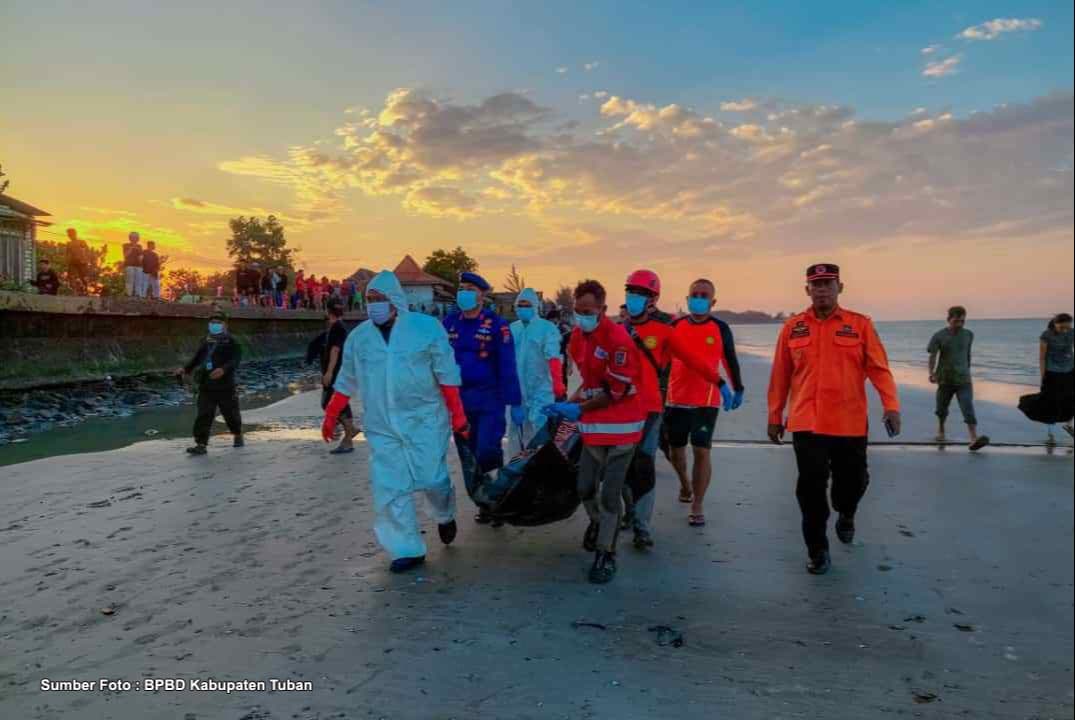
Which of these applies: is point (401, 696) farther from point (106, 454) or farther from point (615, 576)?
point (106, 454)

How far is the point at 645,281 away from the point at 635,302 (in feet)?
0.69

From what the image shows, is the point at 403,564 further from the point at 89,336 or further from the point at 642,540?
the point at 89,336

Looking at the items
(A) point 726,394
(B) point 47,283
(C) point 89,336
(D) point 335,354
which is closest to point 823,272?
(A) point 726,394

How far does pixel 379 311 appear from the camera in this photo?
4750 mm

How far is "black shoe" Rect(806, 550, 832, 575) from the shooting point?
14.0 ft

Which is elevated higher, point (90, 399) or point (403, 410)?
point (403, 410)

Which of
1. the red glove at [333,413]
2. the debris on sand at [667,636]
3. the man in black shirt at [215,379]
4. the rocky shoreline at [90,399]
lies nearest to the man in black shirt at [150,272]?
the rocky shoreline at [90,399]

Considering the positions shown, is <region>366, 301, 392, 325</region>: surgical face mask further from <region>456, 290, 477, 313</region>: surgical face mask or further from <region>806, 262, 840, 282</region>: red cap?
<region>806, 262, 840, 282</region>: red cap

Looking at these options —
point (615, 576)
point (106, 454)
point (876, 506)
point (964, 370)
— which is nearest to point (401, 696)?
point (615, 576)

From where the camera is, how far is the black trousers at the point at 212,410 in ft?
29.0

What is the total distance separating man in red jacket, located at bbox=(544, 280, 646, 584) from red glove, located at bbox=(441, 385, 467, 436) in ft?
2.39

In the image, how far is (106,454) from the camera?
891 centimetres

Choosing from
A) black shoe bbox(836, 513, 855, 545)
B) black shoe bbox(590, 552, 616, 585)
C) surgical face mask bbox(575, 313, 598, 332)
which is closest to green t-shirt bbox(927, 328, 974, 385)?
black shoe bbox(836, 513, 855, 545)

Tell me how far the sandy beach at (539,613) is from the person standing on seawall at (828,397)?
17.5 inches
